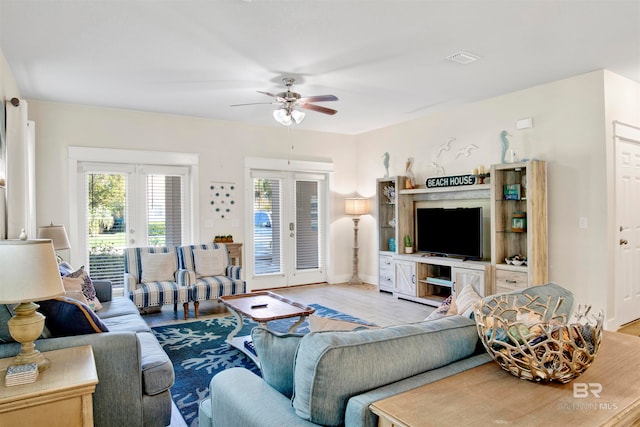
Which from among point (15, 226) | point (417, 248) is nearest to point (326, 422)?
point (15, 226)

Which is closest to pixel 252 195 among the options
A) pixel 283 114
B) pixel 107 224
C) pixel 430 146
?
pixel 107 224

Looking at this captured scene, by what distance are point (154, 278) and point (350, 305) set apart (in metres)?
2.56

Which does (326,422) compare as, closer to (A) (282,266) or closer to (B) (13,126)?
(B) (13,126)

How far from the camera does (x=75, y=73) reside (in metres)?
4.07

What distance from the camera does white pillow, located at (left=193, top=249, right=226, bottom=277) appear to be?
536 cm

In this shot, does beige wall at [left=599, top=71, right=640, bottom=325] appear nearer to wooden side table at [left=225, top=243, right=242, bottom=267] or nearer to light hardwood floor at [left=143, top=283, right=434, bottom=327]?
light hardwood floor at [left=143, top=283, right=434, bottom=327]

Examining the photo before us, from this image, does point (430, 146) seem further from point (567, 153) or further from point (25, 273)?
point (25, 273)

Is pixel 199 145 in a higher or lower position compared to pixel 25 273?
higher

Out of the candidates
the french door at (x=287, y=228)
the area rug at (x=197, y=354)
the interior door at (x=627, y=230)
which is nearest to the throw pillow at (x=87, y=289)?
the area rug at (x=197, y=354)

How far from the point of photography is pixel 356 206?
7086 millimetres

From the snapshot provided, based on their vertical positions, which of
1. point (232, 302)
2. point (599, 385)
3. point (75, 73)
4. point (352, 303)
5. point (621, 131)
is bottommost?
point (352, 303)

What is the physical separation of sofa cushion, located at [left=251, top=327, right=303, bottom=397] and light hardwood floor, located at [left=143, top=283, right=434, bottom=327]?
3308 millimetres

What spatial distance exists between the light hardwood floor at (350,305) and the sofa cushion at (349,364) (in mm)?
3383

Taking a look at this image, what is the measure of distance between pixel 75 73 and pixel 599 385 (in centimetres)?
472
